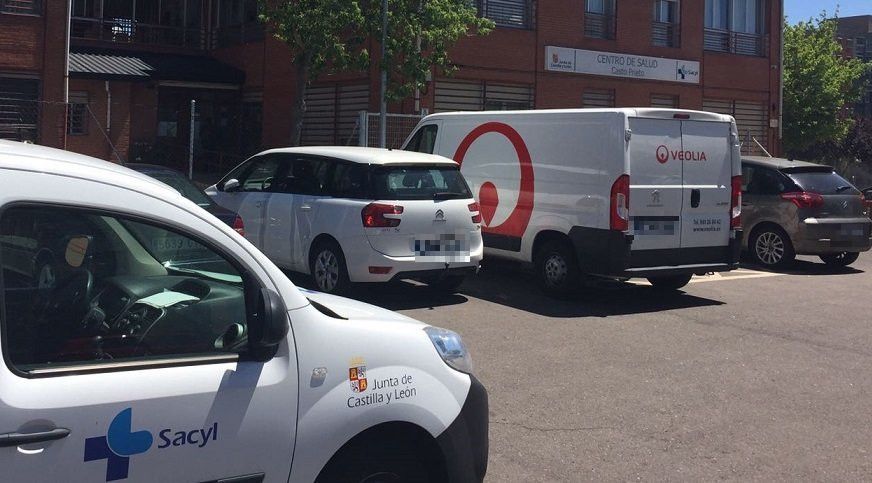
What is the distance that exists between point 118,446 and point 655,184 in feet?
28.0

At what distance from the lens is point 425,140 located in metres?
13.4

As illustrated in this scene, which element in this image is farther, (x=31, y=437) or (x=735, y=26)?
(x=735, y=26)

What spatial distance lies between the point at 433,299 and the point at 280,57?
1606cm

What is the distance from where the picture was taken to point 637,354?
8492 millimetres

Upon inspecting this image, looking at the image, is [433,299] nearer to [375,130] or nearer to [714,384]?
[714,384]

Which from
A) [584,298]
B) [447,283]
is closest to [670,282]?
[584,298]

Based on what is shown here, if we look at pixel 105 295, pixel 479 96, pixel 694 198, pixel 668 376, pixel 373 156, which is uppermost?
pixel 479 96

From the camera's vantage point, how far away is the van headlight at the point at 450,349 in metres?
3.91

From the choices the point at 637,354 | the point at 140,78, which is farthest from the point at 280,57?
the point at 637,354

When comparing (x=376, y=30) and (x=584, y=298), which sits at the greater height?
(x=376, y=30)

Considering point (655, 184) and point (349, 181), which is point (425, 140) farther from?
point (655, 184)

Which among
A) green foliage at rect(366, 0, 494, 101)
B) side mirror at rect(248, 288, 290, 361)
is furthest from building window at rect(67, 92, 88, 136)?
side mirror at rect(248, 288, 290, 361)

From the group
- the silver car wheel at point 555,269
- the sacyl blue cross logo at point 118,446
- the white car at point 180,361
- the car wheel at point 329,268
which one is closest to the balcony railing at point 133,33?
the car wheel at point 329,268

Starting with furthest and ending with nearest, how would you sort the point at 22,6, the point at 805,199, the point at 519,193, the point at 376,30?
the point at 22,6, the point at 376,30, the point at 805,199, the point at 519,193
